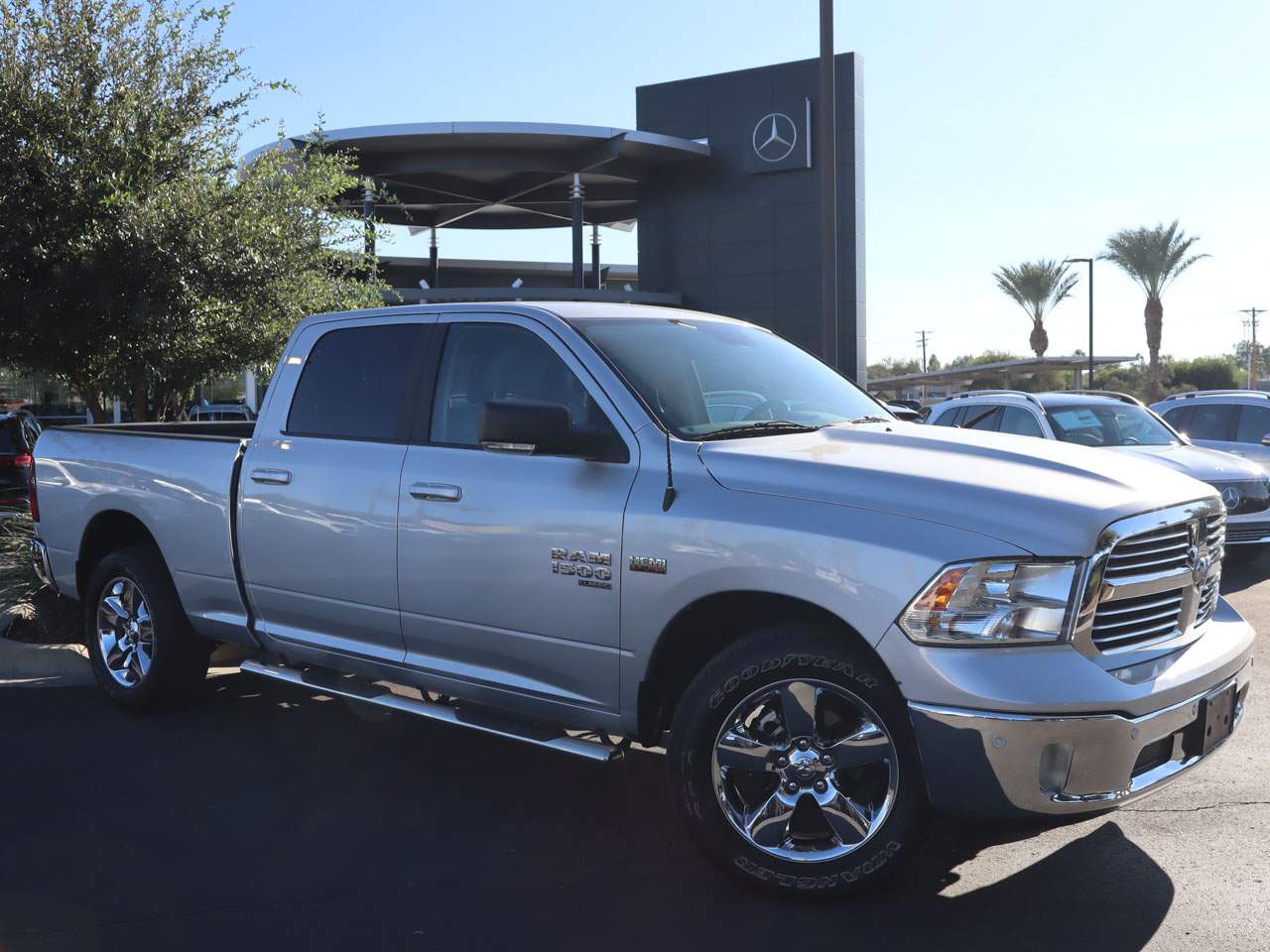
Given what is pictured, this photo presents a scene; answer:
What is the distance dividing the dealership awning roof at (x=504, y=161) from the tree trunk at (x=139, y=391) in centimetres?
1741

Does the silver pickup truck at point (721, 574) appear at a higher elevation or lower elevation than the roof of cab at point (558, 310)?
lower

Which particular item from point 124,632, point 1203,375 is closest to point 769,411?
point 124,632

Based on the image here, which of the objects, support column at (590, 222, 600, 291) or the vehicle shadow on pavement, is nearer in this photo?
the vehicle shadow on pavement

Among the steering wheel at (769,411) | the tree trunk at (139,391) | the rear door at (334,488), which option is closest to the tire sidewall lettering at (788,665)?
the steering wheel at (769,411)

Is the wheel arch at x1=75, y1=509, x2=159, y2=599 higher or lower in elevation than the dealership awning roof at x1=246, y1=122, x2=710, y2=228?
lower

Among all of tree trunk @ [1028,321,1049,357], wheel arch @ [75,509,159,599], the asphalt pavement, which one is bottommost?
the asphalt pavement

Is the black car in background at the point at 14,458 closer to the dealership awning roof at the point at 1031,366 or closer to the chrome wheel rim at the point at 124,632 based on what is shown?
the chrome wheel rim at the point at 124,632

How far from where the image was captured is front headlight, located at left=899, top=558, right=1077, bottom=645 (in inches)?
136

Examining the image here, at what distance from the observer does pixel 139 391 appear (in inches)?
431

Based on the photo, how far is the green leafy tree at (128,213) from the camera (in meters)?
9.50

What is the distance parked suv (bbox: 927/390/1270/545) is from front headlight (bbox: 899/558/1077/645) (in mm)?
7268

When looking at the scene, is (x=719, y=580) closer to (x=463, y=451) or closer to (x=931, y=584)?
(x=931, y=584)

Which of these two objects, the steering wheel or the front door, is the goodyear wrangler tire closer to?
the front door

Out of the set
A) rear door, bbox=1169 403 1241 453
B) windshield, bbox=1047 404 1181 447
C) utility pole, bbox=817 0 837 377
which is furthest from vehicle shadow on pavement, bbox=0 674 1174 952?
rear door, bbox=1169 403 1241 453
